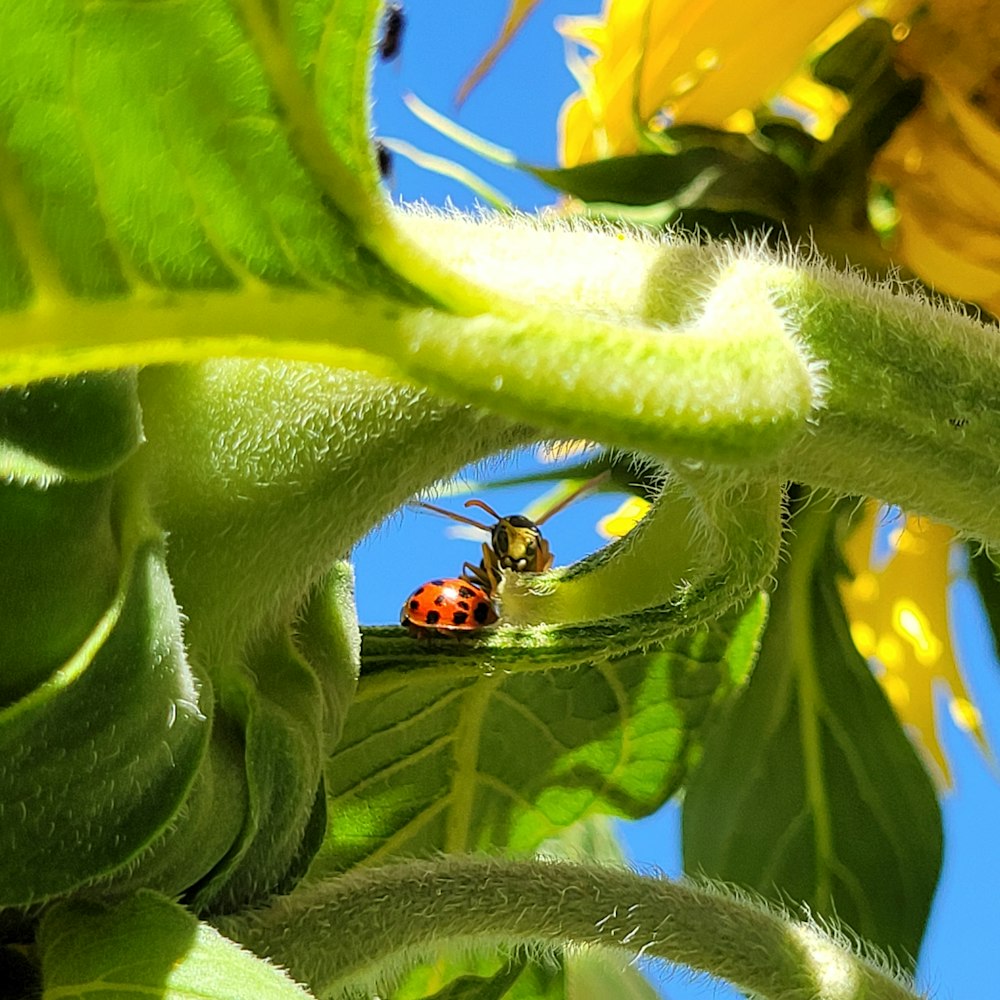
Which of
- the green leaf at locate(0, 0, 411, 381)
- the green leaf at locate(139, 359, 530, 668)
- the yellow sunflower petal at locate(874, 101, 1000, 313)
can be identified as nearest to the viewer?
the green leaf at locate(0, 0, 411, 381)

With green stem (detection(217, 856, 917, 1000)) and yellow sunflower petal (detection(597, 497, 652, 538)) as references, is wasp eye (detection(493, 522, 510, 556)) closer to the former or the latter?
yellow sunflower petal (detection(597, 497, 652, 538))

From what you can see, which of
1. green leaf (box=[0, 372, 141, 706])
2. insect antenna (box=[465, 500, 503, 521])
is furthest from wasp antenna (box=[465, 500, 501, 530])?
green leaf (box=[0, 372, 141, 706])

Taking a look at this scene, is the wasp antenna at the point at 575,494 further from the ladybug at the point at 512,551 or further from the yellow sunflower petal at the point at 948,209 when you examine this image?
the yellow sunflower petal at the point at 948,209

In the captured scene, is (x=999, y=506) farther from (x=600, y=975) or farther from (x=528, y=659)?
(x=600, y=975)

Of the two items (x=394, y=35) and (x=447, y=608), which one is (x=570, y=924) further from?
(x=394, y=35)

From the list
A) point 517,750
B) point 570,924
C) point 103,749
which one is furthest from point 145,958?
point 517,750

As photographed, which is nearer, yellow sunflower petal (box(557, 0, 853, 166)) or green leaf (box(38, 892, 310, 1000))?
green leaf (box(38, 892, 310, 1000))

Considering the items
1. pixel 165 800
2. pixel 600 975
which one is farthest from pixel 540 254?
pixel 600 975
